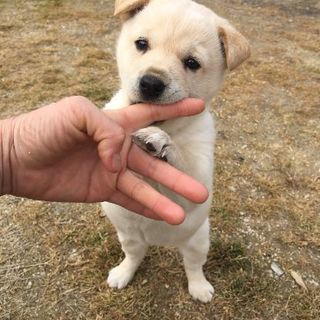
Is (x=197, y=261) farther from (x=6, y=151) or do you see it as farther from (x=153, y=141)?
(x=6, y=151)

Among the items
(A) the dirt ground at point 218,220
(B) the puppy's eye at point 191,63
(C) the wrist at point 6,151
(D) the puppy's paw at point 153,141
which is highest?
(B) the puppy's eye at point 191,63

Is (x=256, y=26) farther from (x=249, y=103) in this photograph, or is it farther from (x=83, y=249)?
(x=83, y=249)

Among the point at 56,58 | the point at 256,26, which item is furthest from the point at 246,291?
the point at 256,26

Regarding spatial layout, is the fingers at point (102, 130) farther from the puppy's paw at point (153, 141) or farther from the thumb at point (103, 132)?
the puppy's paw at point (153, 141)

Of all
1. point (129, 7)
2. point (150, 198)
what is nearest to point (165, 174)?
point (150, 198)

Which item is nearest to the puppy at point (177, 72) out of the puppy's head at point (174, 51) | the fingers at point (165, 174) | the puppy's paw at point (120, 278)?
the puppy's head at point (174, 51)

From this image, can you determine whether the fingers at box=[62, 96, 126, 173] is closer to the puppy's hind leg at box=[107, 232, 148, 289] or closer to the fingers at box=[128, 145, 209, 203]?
the fingers at box=[128, 145, 209, 203]

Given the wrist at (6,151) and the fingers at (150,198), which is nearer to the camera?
the fingers at (150,198)
